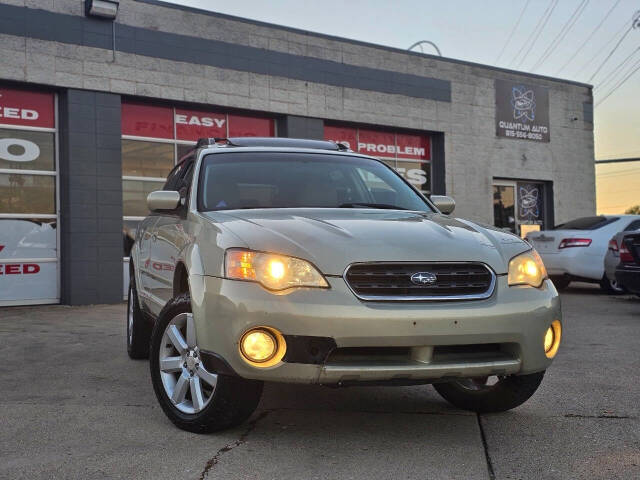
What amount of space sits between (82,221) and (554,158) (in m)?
12.5

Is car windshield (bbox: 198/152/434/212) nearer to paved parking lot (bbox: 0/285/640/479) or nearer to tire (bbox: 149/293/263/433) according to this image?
tire (bbox: 149/293/263/433)

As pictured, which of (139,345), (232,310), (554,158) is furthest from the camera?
(554,158)

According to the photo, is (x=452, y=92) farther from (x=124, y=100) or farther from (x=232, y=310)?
(x=232, y=310)

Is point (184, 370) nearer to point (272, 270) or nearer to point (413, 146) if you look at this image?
point (272, 270)

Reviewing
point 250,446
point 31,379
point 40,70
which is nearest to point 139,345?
point 31,379

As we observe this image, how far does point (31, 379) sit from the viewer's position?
5.31m

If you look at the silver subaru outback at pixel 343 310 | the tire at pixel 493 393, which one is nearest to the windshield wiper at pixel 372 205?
the silver subaru outback at pixel 343 310

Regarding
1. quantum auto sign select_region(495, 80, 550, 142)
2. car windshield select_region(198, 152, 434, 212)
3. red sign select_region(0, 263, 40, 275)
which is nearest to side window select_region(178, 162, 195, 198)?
car windshield select_region(198, 152, 434, 212)

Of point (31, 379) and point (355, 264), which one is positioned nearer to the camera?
point (355, 264)

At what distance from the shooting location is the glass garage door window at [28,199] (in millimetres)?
11453

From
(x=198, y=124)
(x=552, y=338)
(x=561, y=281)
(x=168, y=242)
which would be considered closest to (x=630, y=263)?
(x=561, y=281)

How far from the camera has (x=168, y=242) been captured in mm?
4672

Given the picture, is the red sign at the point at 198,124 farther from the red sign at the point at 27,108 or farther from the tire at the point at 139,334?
the tire at the point at 139,334

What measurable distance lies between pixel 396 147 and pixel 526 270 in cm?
1281
